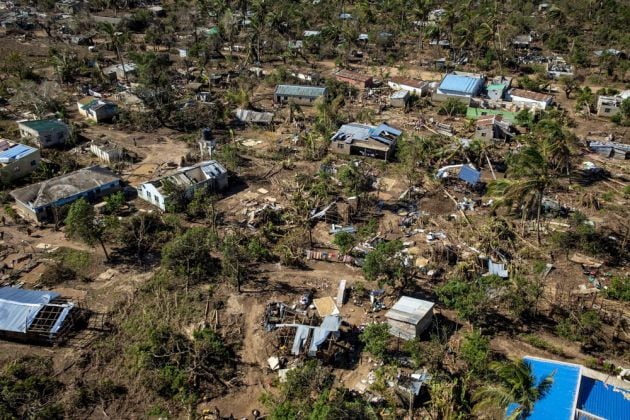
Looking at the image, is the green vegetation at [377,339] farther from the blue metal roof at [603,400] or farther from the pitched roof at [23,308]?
the pitched roof at [23,308]

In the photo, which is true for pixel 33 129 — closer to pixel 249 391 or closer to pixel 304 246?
pixel 304 246

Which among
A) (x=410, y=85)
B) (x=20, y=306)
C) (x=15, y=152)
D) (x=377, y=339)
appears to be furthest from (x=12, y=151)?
(x=410, y=85)

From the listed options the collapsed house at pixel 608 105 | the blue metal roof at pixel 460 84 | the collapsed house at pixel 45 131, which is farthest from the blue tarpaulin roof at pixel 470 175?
the collapsed house at pixel 45 131

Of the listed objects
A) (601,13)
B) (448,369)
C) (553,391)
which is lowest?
(448,369)

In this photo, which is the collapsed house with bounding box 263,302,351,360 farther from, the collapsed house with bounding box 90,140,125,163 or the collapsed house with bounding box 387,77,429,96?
the collapsed house with bounding box 387,77,429,96

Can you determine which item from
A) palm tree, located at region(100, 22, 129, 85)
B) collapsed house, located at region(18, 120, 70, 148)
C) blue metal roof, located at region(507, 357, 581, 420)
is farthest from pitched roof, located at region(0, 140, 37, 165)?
blue metal roof, located at region(507, 357, 581, 420)

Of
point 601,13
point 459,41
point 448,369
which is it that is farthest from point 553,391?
point 601,13

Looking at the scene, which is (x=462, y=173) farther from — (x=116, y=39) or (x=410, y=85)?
(x=116, y=39)
